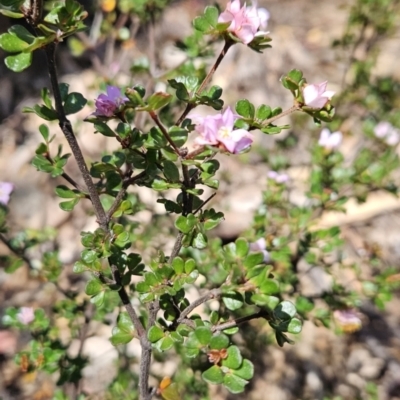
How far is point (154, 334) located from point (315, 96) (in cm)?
45

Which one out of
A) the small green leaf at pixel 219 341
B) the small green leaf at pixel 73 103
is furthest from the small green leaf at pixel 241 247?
the small green leaf at pixel 73 103

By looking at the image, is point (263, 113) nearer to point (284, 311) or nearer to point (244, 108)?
point (244, 108)

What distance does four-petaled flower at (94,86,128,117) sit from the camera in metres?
0.71

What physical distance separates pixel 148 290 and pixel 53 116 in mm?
310

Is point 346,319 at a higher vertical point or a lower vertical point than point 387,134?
lower

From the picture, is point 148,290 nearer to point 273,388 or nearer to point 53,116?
point 53,116

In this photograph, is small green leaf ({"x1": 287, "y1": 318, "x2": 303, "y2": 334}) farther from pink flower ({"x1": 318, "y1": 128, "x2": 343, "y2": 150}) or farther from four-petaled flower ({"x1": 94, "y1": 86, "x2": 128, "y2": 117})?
pink flower ({"x1": 318, "y1": 128, "x2": 343, "y2": 150})

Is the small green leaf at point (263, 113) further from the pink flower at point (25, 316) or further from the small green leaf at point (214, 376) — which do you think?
the pink flower at point (25, 316)

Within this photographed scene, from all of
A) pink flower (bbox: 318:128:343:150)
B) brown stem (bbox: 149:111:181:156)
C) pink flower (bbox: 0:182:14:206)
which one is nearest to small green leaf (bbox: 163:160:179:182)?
brown stem (bbox: 149:111:181:156)

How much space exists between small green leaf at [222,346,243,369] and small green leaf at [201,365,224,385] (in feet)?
0.05

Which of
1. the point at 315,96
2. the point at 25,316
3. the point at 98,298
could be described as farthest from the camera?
the point at 25,316

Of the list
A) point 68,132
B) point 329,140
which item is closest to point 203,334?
point 68,132

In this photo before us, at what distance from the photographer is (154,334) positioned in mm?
791

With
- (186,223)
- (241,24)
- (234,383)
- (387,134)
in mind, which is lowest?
(234,383)
